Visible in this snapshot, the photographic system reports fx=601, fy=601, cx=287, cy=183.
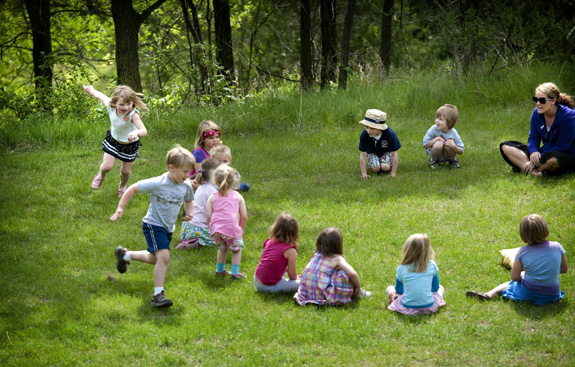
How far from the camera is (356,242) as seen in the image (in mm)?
7520

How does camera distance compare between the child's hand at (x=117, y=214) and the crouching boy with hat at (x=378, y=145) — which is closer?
the child's hand at (x=117, y=214)

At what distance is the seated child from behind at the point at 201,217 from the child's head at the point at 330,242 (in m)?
1.95

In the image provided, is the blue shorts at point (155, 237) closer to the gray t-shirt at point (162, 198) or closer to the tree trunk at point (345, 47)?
the gray t-shirt at point (162, 198)

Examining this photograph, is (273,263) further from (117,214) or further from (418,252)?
(117,214)

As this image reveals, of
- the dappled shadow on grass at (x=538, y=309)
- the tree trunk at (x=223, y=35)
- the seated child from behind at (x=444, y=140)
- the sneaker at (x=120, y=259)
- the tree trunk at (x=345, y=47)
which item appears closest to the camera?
the dappled shadow on grass at (x=538, y=309)

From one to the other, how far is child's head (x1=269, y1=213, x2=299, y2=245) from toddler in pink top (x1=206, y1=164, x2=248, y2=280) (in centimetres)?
60

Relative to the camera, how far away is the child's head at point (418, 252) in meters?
5.64

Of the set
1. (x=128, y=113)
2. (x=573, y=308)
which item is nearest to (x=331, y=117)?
(x=128, y=113)

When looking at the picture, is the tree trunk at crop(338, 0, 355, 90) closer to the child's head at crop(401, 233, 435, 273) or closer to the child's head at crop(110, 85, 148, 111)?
the child's head at crop(110, 85, 148, 111)

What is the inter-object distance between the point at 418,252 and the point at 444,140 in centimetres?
481

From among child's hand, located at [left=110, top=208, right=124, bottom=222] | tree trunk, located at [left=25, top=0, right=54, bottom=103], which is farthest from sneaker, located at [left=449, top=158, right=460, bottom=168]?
tree trunk, located at [left=25, top=0, right=54, bottom=103]

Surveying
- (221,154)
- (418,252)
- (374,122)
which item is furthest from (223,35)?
(418,252)

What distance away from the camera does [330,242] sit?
19.5ft

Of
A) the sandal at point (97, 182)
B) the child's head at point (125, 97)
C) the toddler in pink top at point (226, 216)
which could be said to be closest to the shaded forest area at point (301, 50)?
the sandal at point (97, 182)
